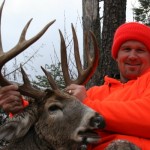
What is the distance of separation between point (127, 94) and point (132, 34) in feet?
3.04

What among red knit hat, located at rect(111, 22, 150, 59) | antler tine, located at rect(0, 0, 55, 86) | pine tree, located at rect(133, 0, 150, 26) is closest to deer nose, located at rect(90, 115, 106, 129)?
antler tine, located at rect(0, 0, 55, 86)

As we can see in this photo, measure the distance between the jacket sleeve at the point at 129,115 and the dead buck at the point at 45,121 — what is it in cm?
18

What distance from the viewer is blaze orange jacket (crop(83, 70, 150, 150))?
5.18 meters

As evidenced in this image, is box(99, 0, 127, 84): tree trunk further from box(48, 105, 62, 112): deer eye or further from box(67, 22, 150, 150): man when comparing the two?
box(48, 105, 62, 112): deer eye

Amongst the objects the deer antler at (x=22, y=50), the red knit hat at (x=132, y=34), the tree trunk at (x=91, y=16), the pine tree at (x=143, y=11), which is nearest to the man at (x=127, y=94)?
the red knit hat at (x=132, y=34)

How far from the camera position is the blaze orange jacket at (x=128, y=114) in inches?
204

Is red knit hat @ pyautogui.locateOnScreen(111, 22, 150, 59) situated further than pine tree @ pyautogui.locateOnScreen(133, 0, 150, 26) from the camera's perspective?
No

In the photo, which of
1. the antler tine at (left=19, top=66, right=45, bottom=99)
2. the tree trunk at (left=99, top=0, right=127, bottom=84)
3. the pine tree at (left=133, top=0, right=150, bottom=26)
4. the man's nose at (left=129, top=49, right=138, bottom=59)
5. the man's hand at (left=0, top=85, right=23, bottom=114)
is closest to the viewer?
the man's hand at (left=0, top=85, right=23, bottom=114)

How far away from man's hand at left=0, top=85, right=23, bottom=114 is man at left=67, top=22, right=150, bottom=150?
0.60 m

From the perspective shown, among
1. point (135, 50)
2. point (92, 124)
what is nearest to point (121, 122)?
point (92, 124)

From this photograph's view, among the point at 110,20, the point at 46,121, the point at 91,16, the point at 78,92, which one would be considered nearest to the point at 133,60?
the point at 78,92

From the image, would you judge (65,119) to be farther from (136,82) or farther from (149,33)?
(149,33)

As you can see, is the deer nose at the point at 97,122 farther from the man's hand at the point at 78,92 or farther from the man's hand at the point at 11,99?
the man's hand at the point at 11,99

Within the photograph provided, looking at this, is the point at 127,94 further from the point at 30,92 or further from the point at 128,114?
the point at 30,92
